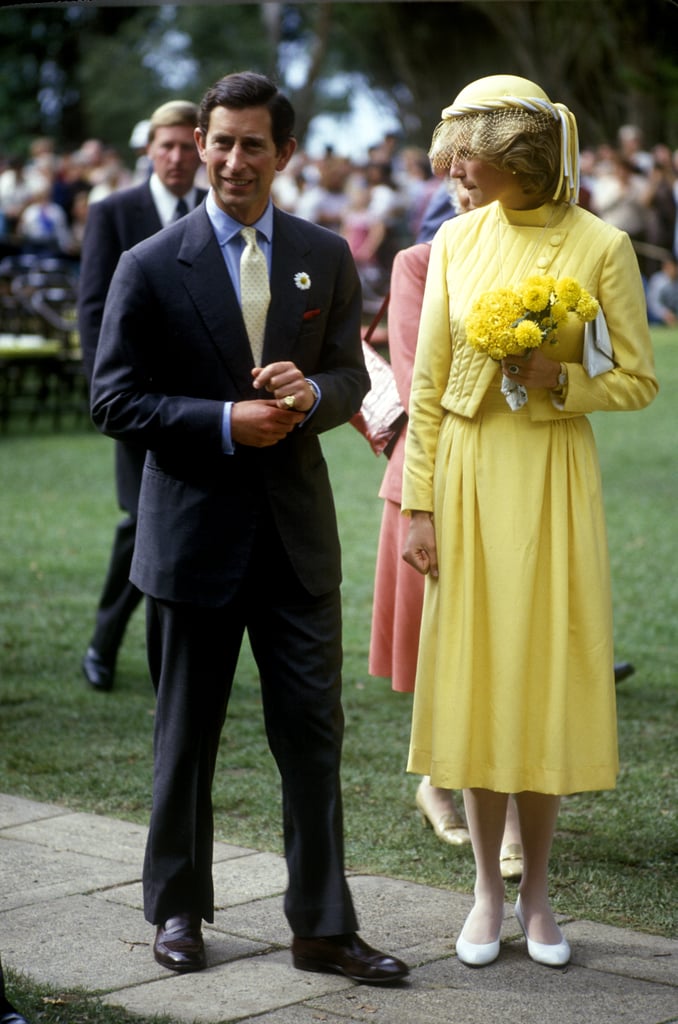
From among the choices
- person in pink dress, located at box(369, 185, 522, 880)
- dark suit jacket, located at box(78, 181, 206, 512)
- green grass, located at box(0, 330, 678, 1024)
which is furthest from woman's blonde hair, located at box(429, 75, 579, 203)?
dark suit jacket, located at box(78, 181, 206, 512)

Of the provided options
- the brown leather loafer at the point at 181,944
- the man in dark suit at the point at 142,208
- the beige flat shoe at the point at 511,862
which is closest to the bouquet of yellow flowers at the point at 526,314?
the brown leather loafer at the point at 181,944

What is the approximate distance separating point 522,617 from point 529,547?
0.19m

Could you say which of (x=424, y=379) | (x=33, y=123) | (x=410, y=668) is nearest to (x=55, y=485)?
(x=410, y=668)

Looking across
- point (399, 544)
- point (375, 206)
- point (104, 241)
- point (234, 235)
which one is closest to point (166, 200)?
point (104, 241)

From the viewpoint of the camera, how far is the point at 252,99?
4.24m

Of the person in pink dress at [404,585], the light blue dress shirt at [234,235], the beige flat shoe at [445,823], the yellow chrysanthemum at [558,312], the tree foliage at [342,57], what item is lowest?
the beige flat shoe at [445,823]

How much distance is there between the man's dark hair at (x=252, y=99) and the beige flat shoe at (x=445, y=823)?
Result: 2460 millimetres

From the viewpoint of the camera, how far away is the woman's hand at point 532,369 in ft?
14.1

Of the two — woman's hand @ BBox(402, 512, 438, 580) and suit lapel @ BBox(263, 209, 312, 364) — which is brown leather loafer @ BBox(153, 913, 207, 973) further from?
suit lapel @ BBox(263, 209, 312, 364)

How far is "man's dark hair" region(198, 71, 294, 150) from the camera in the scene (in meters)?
4.23

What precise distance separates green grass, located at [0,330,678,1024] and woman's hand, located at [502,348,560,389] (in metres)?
1.65

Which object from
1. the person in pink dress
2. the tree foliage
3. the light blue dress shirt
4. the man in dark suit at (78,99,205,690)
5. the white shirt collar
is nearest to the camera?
the light blue dress shirt

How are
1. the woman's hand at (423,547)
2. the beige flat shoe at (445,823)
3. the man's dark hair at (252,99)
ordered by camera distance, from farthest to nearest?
the beige flat shoe at (445,823)
the woman's hand at (423,547)
the man's dark hair at (252,99)

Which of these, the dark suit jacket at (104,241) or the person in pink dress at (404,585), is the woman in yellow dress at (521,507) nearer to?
the person in pink dress at (404,585)
